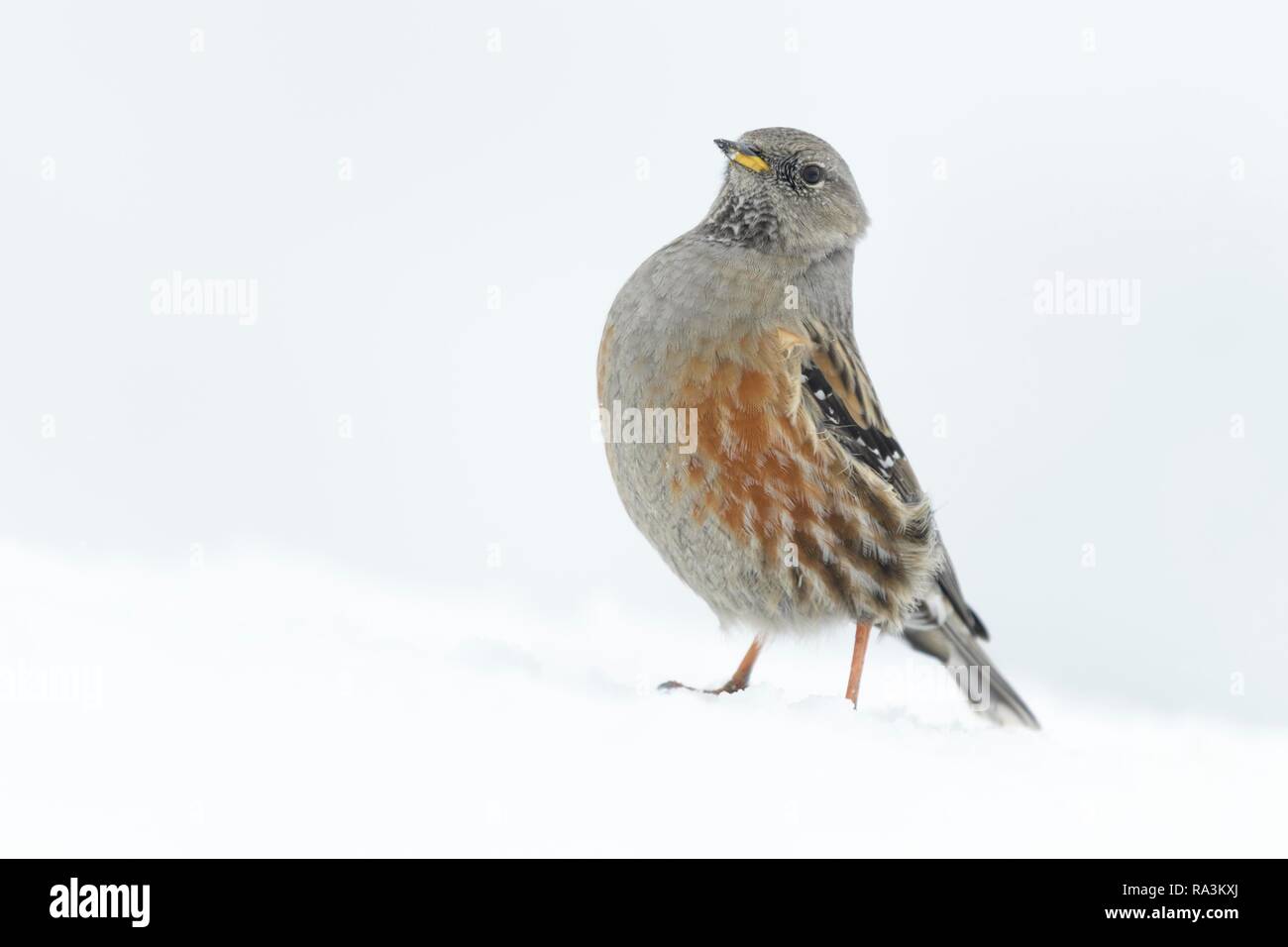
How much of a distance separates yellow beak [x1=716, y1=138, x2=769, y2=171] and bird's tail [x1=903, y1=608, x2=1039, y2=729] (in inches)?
112

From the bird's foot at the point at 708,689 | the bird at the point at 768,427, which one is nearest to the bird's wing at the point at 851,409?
the bird at the point at 768,427

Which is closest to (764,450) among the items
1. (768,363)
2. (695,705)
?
(768,363)

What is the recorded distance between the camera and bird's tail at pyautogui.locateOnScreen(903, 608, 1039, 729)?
771cm

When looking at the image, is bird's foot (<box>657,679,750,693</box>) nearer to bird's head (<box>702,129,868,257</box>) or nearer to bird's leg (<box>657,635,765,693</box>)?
bird's leg (<box>657,635,765,693</box>)

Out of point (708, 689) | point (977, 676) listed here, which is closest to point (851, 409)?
point (708, 689)

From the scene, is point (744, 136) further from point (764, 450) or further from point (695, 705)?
point (695, 705)

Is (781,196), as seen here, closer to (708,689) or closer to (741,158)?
(741,158)

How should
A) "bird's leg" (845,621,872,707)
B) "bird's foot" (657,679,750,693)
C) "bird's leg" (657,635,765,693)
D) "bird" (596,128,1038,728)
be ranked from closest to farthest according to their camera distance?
"bird" (596,128,1038,728), "bird's foot" (657,679,750,693), "bird's leg" (845,621,872,707), "bird's leg" (657,635,765,693)

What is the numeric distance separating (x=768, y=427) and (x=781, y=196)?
1.52m

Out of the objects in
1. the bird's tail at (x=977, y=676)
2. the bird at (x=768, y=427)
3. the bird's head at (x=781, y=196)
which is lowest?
the bird's tail at (x=977, y=676)

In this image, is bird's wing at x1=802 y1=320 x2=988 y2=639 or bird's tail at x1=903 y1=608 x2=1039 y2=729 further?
bird's tail at x1=903 y1=608 x2=1039 y2=729

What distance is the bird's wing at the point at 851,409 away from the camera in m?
6.73

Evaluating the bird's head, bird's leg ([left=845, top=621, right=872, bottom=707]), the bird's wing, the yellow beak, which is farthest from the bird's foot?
the yellow beak

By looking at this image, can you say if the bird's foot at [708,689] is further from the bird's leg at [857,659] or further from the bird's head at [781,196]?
the bird's head at [781,196]
